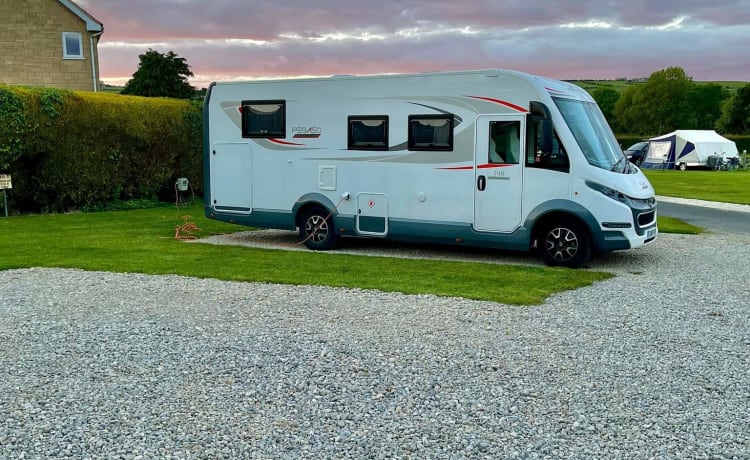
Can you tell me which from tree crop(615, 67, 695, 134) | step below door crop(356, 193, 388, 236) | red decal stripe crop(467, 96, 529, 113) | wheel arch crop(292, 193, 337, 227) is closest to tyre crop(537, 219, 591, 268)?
red decal stripe crop(467, 96, 529, 113)

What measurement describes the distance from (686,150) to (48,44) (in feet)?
108

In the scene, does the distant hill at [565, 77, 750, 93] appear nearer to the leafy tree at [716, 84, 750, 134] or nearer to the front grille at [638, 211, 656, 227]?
the leafy tree at [716, 84, 750, 134]

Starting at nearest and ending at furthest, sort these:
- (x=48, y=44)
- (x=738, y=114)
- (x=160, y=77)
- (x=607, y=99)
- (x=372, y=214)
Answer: (x=372, y=214) → (x=48, y=44) → (x=160, y=77) → (x=738, y=114) → (x=607, y=99)

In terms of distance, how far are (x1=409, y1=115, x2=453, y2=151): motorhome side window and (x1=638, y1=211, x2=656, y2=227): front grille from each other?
277 centimetres

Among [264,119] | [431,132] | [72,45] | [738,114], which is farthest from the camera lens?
[738,114]

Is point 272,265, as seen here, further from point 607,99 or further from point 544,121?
point 607,99

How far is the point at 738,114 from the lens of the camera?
6675cm

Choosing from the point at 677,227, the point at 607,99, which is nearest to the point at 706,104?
the point at 607,99

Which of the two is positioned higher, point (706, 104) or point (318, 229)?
point (706, 104)

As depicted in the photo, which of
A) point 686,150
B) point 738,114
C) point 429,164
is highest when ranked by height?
point 738,114

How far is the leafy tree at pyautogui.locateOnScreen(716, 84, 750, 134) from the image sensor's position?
216 ft

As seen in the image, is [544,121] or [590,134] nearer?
[544,121]

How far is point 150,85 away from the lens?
43500 mm

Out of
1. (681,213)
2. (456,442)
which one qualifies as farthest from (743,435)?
(681,213)
